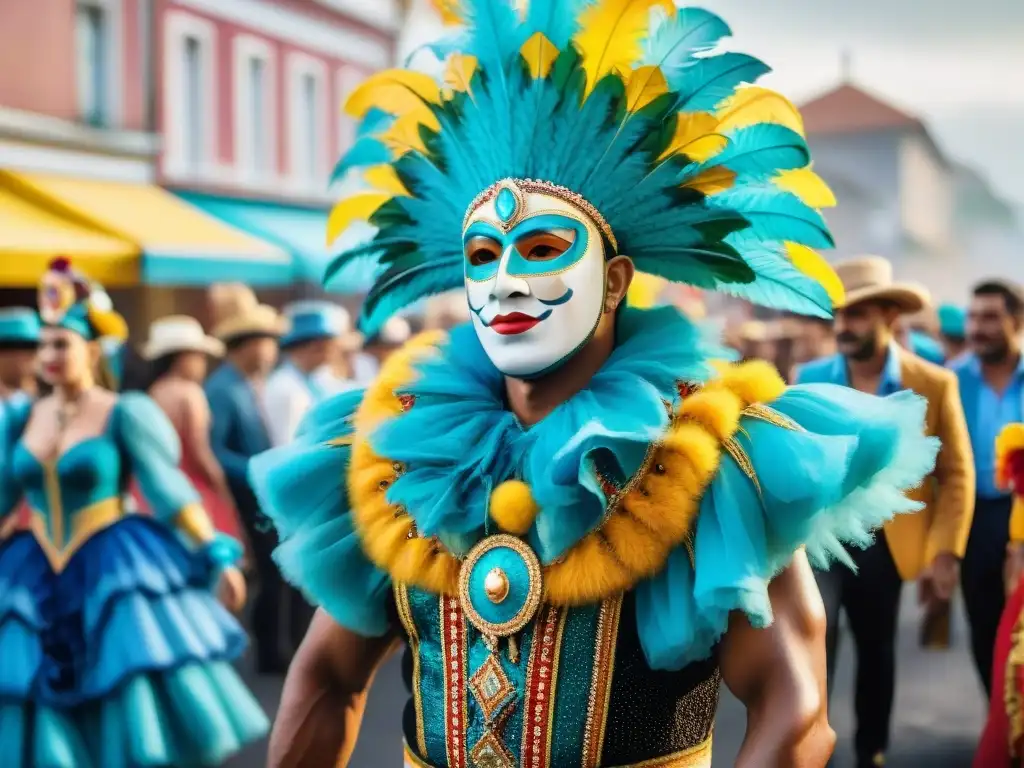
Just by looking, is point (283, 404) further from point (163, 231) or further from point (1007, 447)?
point (163, 231)

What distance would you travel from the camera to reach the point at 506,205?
8.30 ft

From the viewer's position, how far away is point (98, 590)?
5125 mm

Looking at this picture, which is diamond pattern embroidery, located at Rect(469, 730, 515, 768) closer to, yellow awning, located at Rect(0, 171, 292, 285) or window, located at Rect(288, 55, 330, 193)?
yellow awning, located at Rect(0, 171, 292, 285)

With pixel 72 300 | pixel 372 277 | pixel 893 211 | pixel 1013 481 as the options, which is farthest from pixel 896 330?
pixel 893 211

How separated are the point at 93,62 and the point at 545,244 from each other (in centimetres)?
1330

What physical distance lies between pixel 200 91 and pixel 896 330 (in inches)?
396

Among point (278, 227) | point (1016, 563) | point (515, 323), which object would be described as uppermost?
point (278, 227)

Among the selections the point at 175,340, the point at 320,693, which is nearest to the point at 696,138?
the point at 320,693

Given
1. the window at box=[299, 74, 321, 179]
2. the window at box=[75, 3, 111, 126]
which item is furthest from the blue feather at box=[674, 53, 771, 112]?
the window at box=[299, 74, 321, 179]

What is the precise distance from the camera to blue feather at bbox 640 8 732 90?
256 cm

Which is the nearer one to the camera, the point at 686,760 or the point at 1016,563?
the point at 686,760

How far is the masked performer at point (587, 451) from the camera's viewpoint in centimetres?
235

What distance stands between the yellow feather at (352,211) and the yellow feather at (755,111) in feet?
2.32

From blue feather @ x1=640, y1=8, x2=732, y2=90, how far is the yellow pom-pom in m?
0.79
